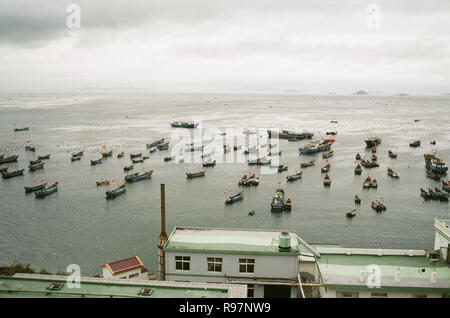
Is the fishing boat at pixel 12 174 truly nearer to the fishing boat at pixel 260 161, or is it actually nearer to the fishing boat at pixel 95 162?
the fishing boat at pixel 95 162

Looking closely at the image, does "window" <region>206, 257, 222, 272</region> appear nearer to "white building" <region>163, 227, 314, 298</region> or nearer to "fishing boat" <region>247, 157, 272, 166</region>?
"white building" <region>163, 227, 314, 298</region>

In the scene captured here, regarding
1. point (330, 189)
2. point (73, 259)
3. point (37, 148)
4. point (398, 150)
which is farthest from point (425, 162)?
point (37, 148)

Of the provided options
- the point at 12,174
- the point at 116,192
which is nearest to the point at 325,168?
the point at 116,192

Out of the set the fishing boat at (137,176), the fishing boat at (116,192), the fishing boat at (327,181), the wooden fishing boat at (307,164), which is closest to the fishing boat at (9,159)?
the fishing boat at (137,176)

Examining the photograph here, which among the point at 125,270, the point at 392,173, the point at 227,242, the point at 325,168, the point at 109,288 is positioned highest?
the point at 109,288

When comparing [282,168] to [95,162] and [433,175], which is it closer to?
[433,175]

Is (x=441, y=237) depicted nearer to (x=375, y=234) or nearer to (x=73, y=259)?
(x=375, y=234)
